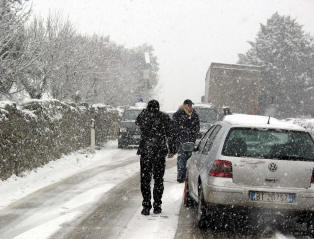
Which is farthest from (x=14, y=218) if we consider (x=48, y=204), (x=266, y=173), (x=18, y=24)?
(x=18, y=24)

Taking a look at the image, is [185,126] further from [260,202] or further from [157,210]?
[260,202]

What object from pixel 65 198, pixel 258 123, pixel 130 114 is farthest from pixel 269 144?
pixel 130 114

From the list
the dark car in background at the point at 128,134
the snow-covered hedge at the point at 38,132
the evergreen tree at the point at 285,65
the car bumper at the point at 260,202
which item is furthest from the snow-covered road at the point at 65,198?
the evergreen tree at the point at 285,65

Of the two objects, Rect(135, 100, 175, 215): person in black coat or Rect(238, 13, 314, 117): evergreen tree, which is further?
Rect(238, 13, 314, 117): evergreen tree

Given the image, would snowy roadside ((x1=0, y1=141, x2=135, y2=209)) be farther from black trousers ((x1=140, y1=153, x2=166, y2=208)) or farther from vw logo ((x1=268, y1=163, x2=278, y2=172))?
vw logo ((x1=268, y1=163, x2=278, y2=172))

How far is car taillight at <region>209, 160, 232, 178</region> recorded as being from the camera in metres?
6.12

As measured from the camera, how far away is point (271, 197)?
6043mm

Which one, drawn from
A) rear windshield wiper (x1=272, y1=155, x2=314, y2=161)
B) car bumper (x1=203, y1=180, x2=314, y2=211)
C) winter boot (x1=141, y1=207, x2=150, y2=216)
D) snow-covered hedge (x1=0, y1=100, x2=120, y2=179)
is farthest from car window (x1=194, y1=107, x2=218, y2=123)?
car bumper (x1=203, y1=180, x2=314, y2=211)

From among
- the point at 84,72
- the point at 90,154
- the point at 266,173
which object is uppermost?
the point at 84,72

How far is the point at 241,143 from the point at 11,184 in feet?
20.1

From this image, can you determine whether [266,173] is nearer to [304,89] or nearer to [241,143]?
[241,143]

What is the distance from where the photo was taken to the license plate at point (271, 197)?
6.04 metres

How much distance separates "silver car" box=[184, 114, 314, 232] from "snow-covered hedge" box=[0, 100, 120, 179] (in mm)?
5783

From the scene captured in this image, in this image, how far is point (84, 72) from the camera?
102 feet
